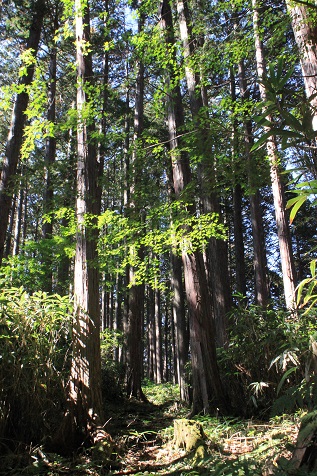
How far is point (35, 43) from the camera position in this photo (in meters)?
8.35

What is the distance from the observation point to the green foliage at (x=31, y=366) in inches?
184

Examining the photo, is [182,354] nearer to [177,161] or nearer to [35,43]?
[177,161]

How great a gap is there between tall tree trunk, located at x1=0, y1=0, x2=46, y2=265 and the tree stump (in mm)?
4374

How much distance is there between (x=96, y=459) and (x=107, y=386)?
538cm

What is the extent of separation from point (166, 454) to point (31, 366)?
2.12 m

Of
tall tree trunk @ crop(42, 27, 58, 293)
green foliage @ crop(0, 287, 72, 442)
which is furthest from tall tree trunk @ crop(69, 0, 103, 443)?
tall tree trunk @ crop(42, 27, 58, 293)

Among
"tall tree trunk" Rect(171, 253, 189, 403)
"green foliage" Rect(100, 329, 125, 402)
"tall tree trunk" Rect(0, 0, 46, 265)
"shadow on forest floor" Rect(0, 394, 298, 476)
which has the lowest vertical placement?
"shadow on forest floor" Rect(0, 394, 298, 476)

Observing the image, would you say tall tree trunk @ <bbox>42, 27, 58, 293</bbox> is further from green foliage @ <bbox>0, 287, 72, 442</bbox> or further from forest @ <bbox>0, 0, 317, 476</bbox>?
green foliage @ <bbox>0, 287, 72, 442</bbox>

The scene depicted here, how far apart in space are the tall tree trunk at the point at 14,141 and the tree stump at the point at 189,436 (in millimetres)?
4374

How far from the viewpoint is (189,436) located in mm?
4816

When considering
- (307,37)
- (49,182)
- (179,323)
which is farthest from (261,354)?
(49,182)

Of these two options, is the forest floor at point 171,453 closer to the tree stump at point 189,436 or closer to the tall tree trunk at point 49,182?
the tree stump at point 189,436

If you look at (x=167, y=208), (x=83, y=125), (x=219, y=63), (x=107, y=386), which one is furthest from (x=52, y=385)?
(x=219, y=63)

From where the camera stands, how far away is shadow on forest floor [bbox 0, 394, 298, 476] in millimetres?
3926
